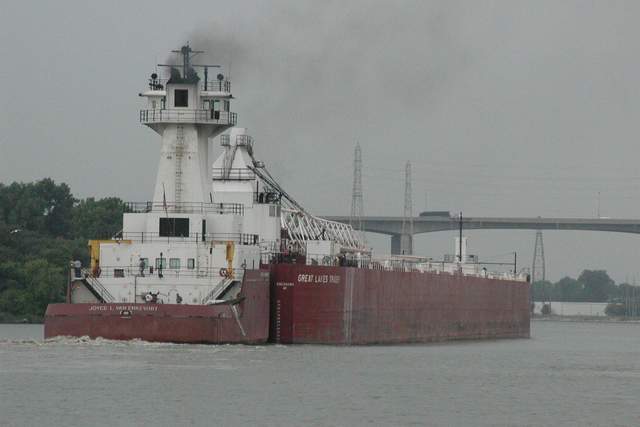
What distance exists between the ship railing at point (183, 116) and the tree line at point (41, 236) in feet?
98.2

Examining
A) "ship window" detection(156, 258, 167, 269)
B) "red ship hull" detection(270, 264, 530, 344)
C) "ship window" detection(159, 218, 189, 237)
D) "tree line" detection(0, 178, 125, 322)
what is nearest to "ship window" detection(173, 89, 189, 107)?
"ship window" detection(159, 218, 189, 237)

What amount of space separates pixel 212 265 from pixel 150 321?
3067 mm

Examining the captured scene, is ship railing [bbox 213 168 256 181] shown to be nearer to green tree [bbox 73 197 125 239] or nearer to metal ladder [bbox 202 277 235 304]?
metal ladder [bbox 202 277 235 304]

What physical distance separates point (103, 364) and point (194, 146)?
36.1 ft

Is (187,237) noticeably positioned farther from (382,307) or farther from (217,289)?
(382,307)

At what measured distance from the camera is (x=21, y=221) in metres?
97.1

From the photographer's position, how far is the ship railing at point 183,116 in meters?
50.6

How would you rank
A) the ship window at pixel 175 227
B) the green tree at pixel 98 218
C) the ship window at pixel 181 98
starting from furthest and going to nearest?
1. the green tree at pixel 98 218
2. the ship window at pixel 181 98
3. the ship window at pixel 175 227

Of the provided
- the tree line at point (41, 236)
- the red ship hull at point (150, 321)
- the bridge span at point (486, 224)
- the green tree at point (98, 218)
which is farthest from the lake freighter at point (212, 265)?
the bridge span at point (486, 224)

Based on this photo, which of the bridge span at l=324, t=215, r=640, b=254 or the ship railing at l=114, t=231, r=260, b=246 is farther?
the bridge span at l=324, t=215, r=640, b=254

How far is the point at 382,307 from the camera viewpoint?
58.9 meters

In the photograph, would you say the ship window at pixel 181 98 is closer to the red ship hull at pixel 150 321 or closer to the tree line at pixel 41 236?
the red ship hull at pixel 150 321

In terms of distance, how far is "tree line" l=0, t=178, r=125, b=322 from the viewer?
3157 inches

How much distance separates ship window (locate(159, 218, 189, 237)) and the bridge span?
243ft
